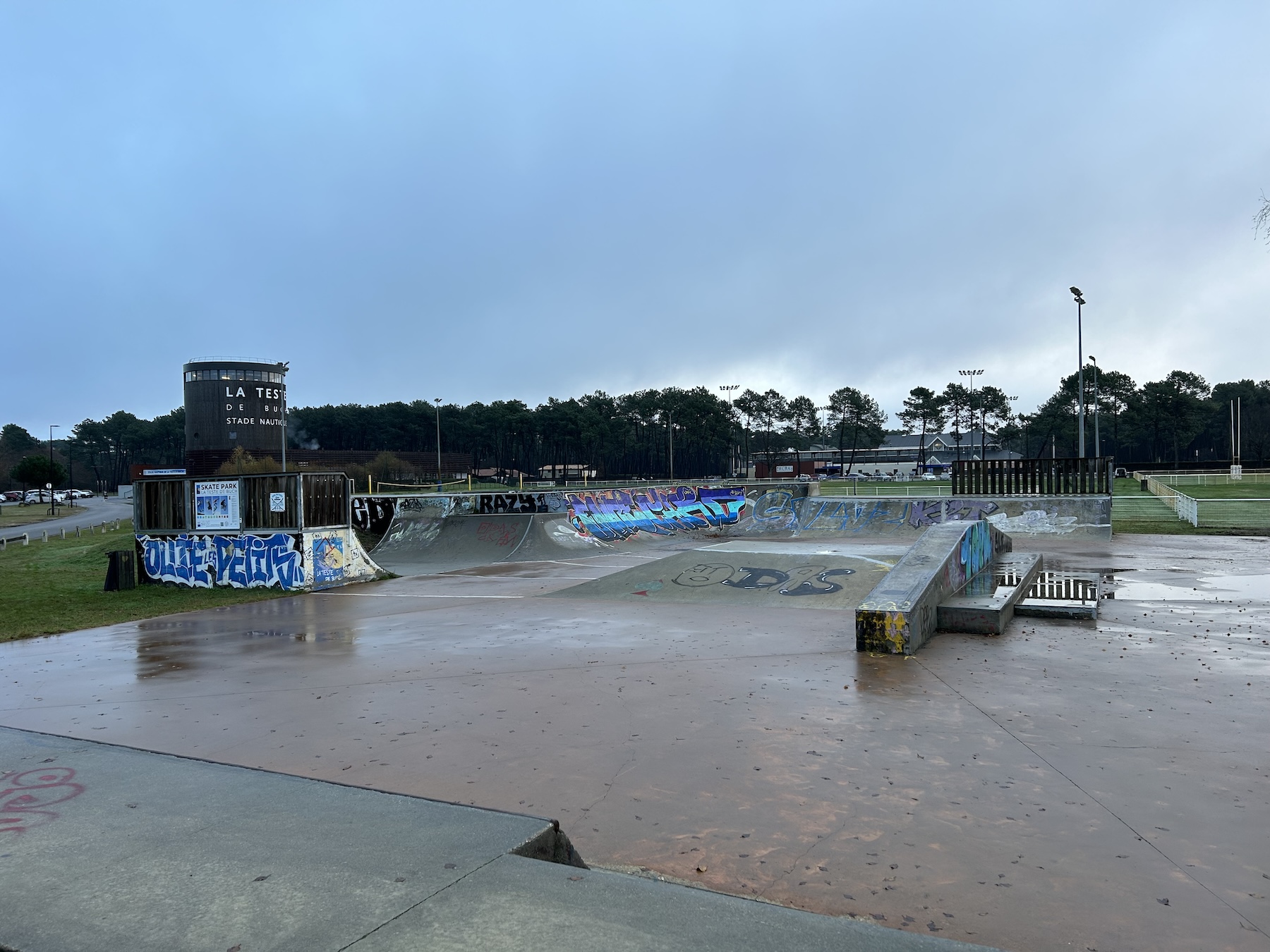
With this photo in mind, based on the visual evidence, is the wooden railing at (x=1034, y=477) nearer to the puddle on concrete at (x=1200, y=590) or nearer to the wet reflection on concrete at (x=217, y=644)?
the puddle on concrete at (x=1200, y=590)

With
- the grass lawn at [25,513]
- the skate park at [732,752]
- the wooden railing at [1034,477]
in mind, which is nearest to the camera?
the skate park at [732,752]

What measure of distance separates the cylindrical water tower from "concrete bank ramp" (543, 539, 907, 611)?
242ft

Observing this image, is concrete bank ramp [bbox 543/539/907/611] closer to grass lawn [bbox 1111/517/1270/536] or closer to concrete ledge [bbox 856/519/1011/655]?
concrete ledge [bbox 856/519/1011/655]

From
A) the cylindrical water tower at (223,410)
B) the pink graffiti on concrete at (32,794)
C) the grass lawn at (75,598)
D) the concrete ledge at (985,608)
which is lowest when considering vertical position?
the grass lawn at (75,598)

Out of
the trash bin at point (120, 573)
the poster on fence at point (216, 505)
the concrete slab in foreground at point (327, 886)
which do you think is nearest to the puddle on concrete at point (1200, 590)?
the concrete slab in foreground at point (327, 886)

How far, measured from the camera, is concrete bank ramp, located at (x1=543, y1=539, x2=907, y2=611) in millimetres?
13641

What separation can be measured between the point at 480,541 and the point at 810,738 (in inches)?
848

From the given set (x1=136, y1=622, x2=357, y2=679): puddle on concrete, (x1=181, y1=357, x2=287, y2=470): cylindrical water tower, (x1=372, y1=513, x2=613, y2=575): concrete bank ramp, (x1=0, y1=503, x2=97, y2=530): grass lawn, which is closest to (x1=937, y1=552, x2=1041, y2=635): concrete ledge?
(x1=136, y1=622, x2=357, y2=679): puddle on concrete

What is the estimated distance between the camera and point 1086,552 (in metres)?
21.2

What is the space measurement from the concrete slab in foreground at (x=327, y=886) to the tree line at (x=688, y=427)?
3821 inches

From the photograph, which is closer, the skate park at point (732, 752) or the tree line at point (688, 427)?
the skate park at point (732, 752)

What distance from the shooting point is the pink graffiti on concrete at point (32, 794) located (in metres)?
4.11

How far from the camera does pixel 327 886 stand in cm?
325

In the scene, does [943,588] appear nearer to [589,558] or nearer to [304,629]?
[304,629]
